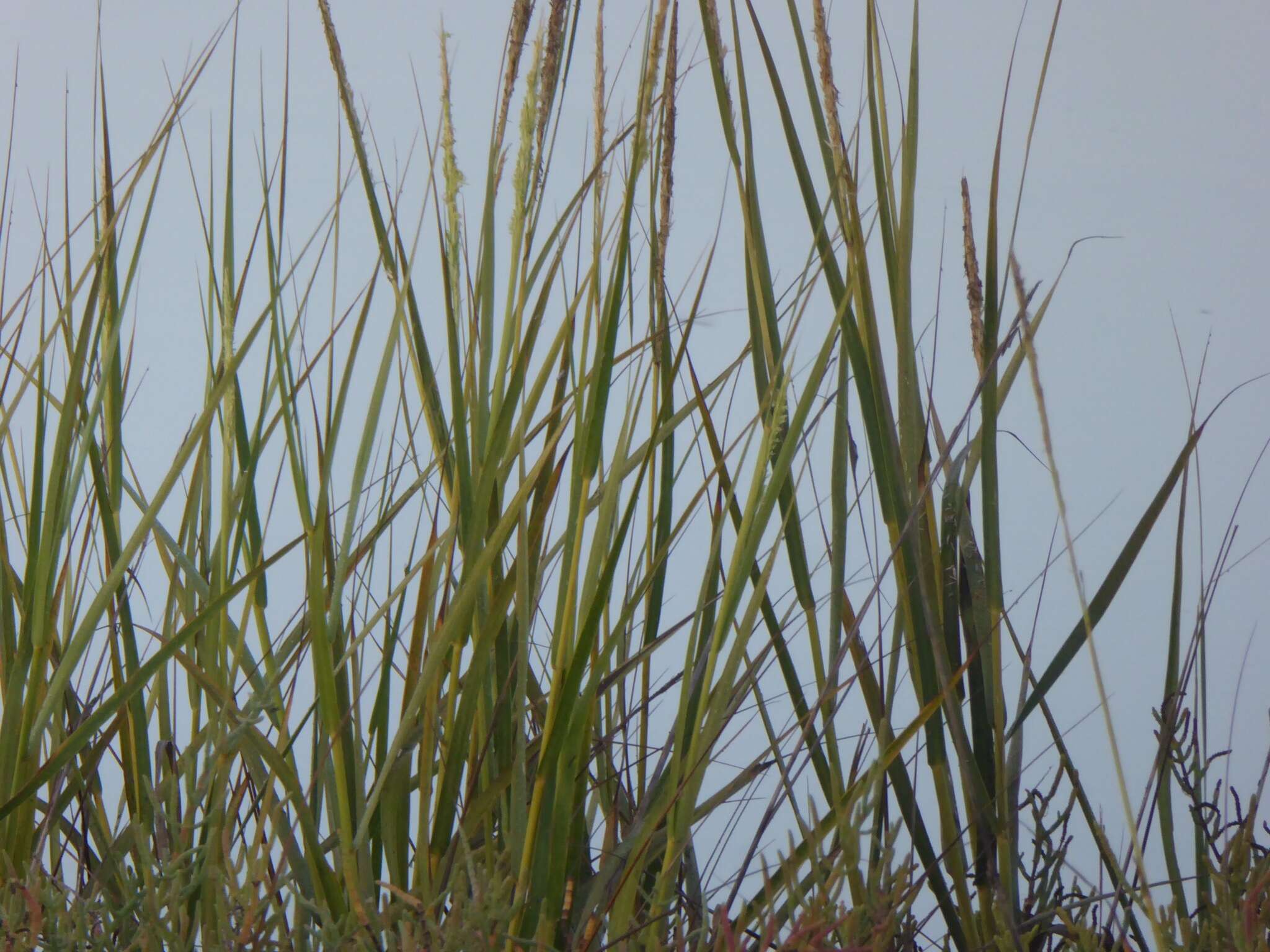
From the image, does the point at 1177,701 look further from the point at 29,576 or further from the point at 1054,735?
the point at 29,576

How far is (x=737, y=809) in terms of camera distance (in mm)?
771

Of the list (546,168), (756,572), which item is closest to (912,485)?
(756,572)

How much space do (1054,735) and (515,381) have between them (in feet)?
1.12

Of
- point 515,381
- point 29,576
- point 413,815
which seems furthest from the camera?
point 413,815

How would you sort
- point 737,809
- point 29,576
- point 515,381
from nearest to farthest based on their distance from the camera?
point 515,381
point 29,576
point 737,809

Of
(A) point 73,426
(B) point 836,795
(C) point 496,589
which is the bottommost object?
(B) point 836,795

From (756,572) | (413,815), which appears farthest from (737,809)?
(413,815)

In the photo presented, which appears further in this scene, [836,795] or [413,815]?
[413,815]

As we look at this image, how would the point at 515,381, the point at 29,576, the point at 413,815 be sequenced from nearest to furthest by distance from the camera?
1. the point at 515,381
2. the point at 29,576
3. the point at 413,815

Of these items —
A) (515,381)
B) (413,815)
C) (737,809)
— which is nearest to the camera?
(515,381)

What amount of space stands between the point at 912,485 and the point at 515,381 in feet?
0.69

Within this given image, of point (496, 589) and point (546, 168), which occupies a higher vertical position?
point (546, 168)

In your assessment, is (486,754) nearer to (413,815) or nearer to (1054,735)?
(1054,735)

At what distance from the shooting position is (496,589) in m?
0.55
